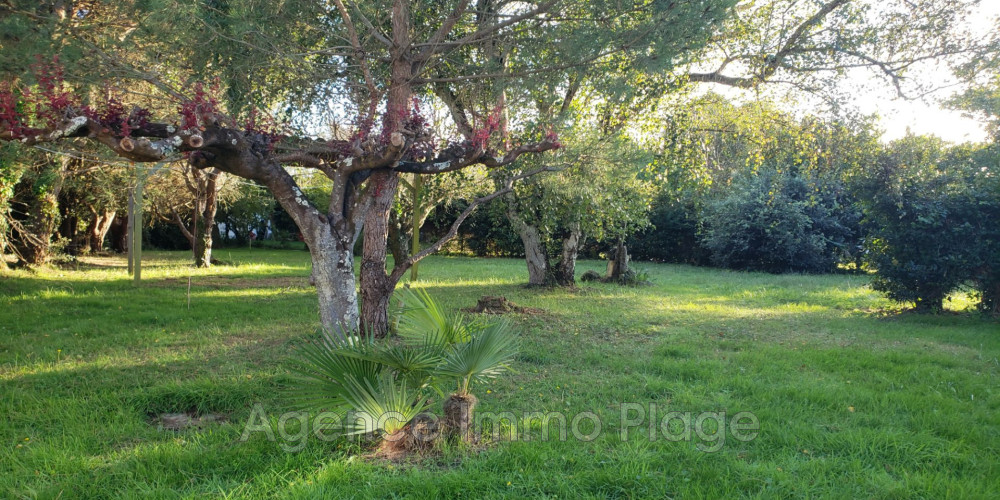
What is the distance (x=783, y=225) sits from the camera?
1864cm

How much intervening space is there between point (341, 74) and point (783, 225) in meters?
16.2

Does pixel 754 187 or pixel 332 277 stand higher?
pixel 754 187

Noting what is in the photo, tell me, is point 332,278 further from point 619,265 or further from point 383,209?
point 619,265

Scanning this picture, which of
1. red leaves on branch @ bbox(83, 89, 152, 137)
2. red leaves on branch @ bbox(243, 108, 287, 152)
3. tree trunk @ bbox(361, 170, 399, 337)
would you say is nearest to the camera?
red leaves on branch @ bbox(83, 89, 152, 137)

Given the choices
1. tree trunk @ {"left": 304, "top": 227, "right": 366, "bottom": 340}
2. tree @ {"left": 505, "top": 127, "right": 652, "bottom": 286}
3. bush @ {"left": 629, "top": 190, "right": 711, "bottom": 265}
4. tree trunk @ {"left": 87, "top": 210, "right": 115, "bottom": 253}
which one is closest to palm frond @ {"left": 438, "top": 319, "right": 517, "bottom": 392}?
tree trunk @ {"left": 304, "top": 227, "right": 366, "bottom": 340}

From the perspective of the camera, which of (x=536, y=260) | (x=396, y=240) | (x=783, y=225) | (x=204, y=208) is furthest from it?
(x=783, y=225)

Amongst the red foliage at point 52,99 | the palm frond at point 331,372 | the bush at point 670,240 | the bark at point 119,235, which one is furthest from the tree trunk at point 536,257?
the bark at point 119,235

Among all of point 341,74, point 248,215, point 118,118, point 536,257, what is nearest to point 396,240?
point 536,257

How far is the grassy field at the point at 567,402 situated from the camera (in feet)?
11.1

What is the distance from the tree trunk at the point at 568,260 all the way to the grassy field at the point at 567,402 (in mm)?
3203

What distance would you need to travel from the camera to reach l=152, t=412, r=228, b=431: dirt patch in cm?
436

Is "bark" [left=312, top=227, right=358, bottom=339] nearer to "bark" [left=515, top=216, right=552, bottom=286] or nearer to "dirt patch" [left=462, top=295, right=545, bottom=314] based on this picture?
"dirt patch" [left=462, top=295, right=545, bottom=314]

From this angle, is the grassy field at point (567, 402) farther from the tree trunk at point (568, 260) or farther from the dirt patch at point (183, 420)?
the tree trunk at point (568, 260)

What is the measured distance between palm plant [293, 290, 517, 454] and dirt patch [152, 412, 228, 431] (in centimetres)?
123
